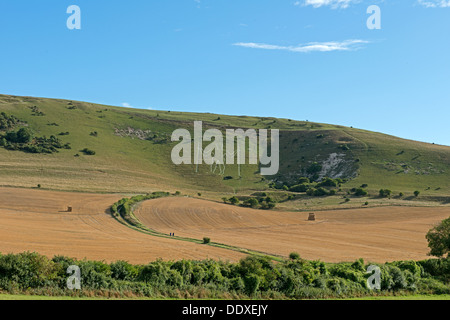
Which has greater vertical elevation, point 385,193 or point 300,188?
point 300,188

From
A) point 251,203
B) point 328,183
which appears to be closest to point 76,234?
point 251,203

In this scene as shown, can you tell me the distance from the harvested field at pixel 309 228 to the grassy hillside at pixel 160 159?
17174 mm

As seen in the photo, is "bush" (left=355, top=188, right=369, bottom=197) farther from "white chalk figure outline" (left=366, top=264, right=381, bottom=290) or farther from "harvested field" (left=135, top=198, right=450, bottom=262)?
"white chalk figure outline" (left=366, top=264, right=381, bottom=290)

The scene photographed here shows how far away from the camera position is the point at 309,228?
55438 mm

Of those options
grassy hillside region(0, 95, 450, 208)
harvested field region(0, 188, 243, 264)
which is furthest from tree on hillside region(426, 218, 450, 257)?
grassy hillside region(0, 95, 450, 208)

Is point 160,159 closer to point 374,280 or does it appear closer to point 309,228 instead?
point 309,228

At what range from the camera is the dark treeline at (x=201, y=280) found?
16859mm

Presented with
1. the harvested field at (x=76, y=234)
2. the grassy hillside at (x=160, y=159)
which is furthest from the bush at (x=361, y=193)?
the harvested field at (x=76, y=234)

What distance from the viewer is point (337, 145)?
406ft

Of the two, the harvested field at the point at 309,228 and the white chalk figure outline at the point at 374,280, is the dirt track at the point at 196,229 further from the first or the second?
the white chalk figure outline at the point at 374,280

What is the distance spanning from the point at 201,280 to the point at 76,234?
26632mm

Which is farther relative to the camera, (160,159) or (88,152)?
(160,159)

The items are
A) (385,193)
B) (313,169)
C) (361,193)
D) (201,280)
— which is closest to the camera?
(201,280)
